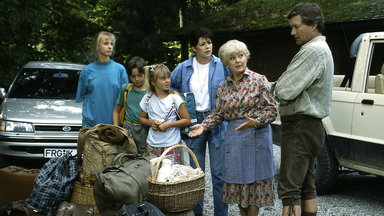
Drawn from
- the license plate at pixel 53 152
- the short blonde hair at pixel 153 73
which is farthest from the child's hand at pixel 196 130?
the license plate at pixel 53 152

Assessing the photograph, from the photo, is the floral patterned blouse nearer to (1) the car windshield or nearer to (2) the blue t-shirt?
(2) the blue t-shirt

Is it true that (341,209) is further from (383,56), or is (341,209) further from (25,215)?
(25,215)

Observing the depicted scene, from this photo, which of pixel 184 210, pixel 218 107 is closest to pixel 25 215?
pixel 184 210

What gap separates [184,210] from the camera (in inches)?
141

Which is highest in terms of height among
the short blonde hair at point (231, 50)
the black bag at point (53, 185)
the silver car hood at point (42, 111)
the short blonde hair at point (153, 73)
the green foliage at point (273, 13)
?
the green foliage at point (273, 13)

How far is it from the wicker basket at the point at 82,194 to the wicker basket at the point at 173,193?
3.42ft

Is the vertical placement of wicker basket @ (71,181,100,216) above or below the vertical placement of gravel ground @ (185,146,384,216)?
above

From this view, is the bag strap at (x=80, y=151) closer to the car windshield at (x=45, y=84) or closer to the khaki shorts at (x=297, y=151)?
the khaki shorts at (x=297, y=151)

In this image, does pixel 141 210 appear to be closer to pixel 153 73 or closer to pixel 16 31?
pixel 153 73

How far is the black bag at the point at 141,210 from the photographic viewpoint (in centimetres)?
327

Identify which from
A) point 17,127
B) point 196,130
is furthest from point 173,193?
point 17,127

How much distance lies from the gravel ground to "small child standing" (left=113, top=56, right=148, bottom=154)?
3.88 feet

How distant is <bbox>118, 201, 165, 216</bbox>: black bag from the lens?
10.7 feet

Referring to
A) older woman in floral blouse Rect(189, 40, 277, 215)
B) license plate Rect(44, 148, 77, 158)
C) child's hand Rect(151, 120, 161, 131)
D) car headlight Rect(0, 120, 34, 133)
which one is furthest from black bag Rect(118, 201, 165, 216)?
car headlight Rect(0, 120, 34, 133)
